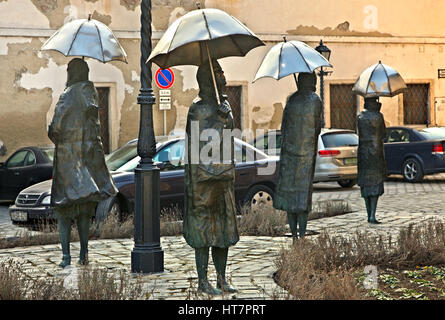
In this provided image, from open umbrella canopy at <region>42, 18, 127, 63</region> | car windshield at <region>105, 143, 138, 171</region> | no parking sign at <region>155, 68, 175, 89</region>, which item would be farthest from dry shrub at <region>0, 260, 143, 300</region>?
no parking sign at <region>155, 68, 175, 89</region>

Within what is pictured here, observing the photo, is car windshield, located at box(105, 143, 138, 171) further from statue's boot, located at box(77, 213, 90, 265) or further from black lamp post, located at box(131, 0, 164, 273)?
black lamp post, located at box(131, 0, 164, 273)

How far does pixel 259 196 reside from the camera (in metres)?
13.6

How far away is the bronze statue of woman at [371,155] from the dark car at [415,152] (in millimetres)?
8539

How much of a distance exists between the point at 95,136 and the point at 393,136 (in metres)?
14.1

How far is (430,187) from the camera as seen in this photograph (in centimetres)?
1911

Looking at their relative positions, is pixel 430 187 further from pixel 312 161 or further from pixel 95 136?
pixel 95 136

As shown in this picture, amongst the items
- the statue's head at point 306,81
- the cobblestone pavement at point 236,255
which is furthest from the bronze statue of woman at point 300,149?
the cobblestone pavement at point 236,255

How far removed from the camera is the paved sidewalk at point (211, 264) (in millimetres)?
7105

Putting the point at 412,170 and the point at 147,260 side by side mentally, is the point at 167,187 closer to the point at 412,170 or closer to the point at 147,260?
the point at 147,260

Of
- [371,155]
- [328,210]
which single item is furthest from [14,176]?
[371,155]

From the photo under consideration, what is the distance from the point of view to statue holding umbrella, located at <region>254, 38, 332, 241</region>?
31.4 feet
